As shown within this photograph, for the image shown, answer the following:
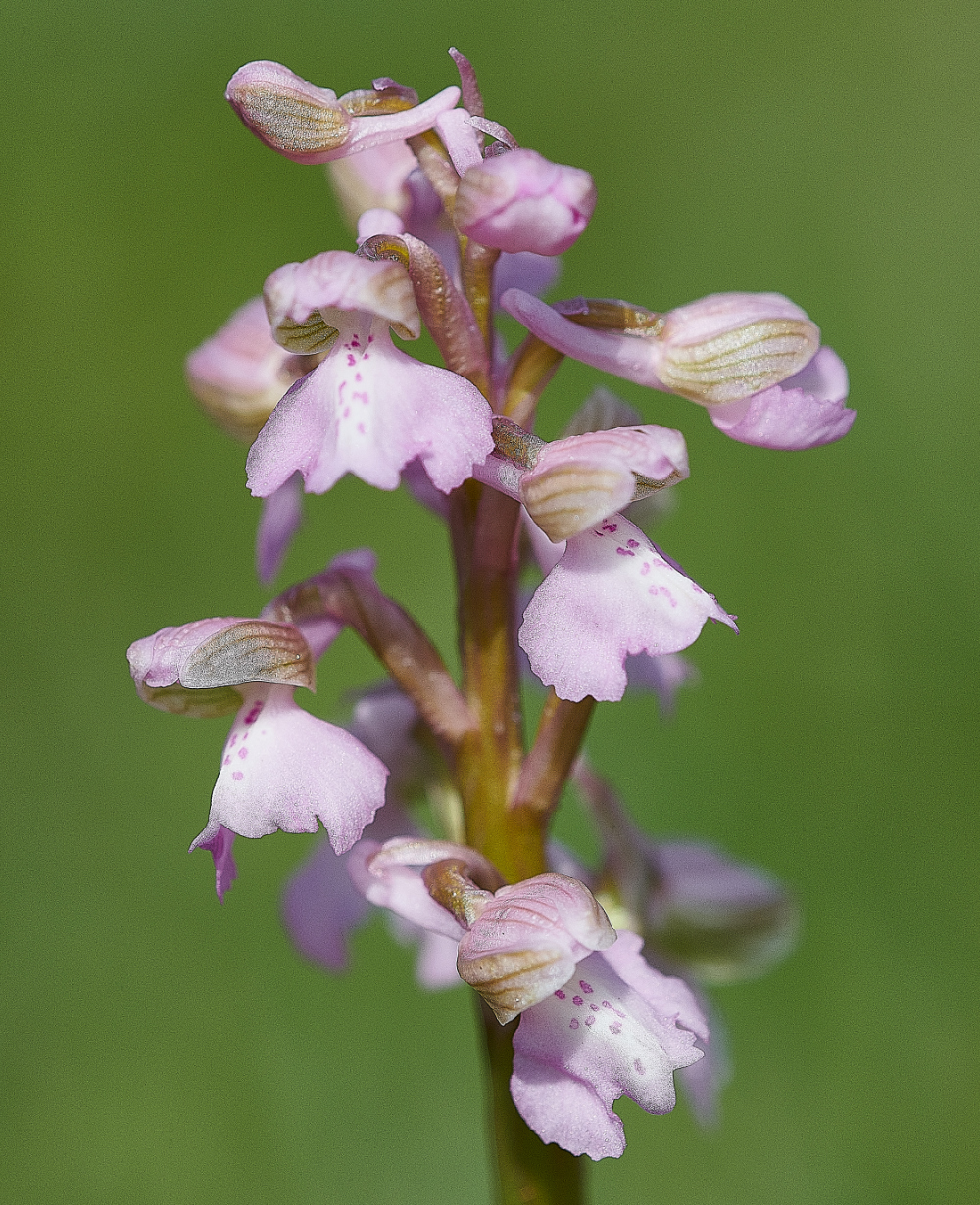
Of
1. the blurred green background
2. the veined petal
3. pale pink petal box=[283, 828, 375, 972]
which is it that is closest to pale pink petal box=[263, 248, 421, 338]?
the veined petal

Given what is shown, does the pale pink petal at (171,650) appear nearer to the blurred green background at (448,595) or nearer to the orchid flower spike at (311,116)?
the orchid flower spike at (311,116)

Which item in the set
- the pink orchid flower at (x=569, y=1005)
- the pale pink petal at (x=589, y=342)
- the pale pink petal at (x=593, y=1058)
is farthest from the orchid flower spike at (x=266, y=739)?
the pale pink petal at (x=589, y=342)

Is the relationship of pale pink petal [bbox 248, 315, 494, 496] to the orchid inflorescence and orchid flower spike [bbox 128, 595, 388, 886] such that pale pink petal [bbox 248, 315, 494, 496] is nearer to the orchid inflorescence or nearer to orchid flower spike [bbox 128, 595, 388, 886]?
the orchid inflorescence

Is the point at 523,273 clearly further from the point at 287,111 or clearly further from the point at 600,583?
the point at 600,583

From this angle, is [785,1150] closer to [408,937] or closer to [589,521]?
[408,937]

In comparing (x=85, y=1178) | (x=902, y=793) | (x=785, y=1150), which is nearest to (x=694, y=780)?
(x=902, y=793)
